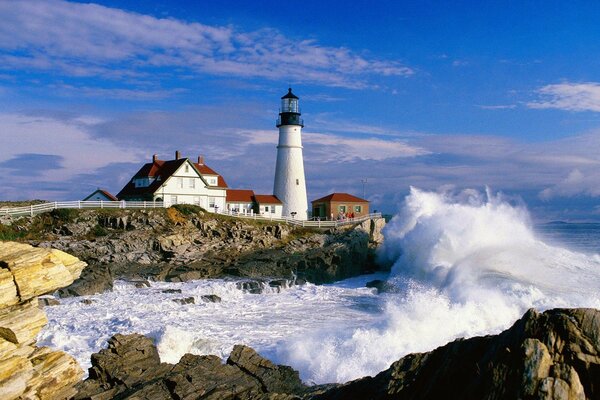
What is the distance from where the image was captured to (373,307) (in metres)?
20.0

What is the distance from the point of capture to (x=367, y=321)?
17.2 metres

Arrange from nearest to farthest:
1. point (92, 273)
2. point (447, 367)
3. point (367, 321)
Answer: point (447, 367) → point (367, 321) → point (92, 273)

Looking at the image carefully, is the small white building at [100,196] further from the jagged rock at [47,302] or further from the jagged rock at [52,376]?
the jagged rock at [52,376]

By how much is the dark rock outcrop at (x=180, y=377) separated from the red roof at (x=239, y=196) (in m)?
28.6

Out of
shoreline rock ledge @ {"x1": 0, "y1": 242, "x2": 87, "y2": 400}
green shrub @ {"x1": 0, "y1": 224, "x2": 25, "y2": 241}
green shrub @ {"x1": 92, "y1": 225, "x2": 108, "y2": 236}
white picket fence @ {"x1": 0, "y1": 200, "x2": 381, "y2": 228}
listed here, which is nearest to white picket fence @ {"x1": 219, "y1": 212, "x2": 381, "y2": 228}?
white picket fence @ {"x1": 0, "y1": 200, "x2": 381, "y2": 228}

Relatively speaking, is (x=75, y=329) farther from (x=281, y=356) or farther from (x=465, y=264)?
(x=465, y=264)

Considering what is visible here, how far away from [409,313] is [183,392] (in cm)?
821

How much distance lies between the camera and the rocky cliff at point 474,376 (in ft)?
17.8

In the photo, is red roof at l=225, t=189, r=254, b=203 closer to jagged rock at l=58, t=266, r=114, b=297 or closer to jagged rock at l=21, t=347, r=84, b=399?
jagged rock at l=58, t=266, r=114, b=297

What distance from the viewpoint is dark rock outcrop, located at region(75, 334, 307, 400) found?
9.30 meters

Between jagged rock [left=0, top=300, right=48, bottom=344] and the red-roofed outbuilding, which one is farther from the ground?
the red-roofed outbuilding

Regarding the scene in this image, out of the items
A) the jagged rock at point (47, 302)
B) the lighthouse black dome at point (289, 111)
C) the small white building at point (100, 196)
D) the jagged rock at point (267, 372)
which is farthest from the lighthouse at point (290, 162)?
the jagged rock at point (267, 372)

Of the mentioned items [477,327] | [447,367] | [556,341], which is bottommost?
[477,327]

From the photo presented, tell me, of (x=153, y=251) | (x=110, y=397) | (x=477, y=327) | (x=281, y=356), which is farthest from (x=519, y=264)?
(x=110, y=397)
